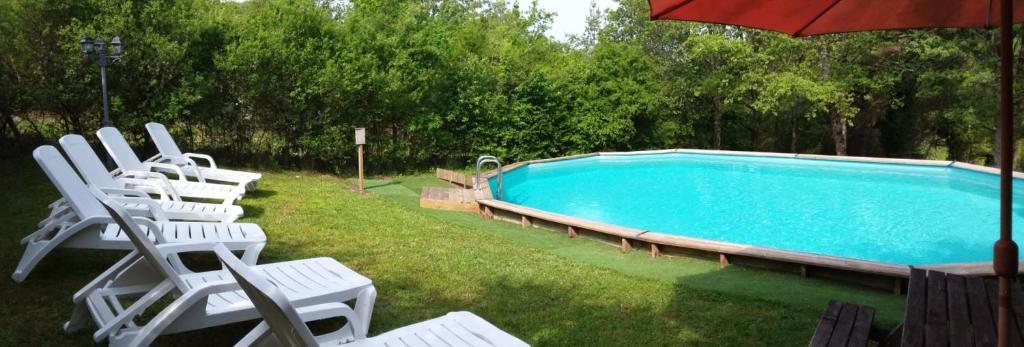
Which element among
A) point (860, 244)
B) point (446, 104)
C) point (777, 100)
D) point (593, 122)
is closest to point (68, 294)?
point (860, 244)

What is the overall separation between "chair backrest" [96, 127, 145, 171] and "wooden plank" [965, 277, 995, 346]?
811 centimetres

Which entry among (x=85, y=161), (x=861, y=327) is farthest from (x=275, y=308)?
(x=85, y=161)

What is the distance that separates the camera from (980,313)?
2.76 meters

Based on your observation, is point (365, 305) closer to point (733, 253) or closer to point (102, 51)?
point (733, 253)

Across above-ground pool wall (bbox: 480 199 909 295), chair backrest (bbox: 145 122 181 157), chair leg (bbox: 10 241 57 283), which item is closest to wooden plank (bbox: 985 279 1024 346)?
above-ground pool wall (bbox: 480 199 909 295)

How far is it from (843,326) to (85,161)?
257 inches

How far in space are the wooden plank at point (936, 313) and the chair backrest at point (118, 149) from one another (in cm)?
795

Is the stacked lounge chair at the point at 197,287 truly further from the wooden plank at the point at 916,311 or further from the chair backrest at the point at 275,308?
the wooden plank at the point at 916,311

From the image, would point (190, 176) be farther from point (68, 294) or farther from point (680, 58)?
point (680, 58)

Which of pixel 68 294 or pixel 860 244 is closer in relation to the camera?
pixel 68 294

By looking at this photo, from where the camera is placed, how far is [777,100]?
61.2 feet

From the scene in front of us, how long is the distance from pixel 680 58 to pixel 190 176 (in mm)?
15558

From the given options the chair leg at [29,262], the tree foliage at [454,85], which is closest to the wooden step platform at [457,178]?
the tree foliage at [454,85]

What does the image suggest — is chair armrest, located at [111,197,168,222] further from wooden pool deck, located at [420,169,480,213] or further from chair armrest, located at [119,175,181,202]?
wooden pool deck, located at [420,169,480,213]
